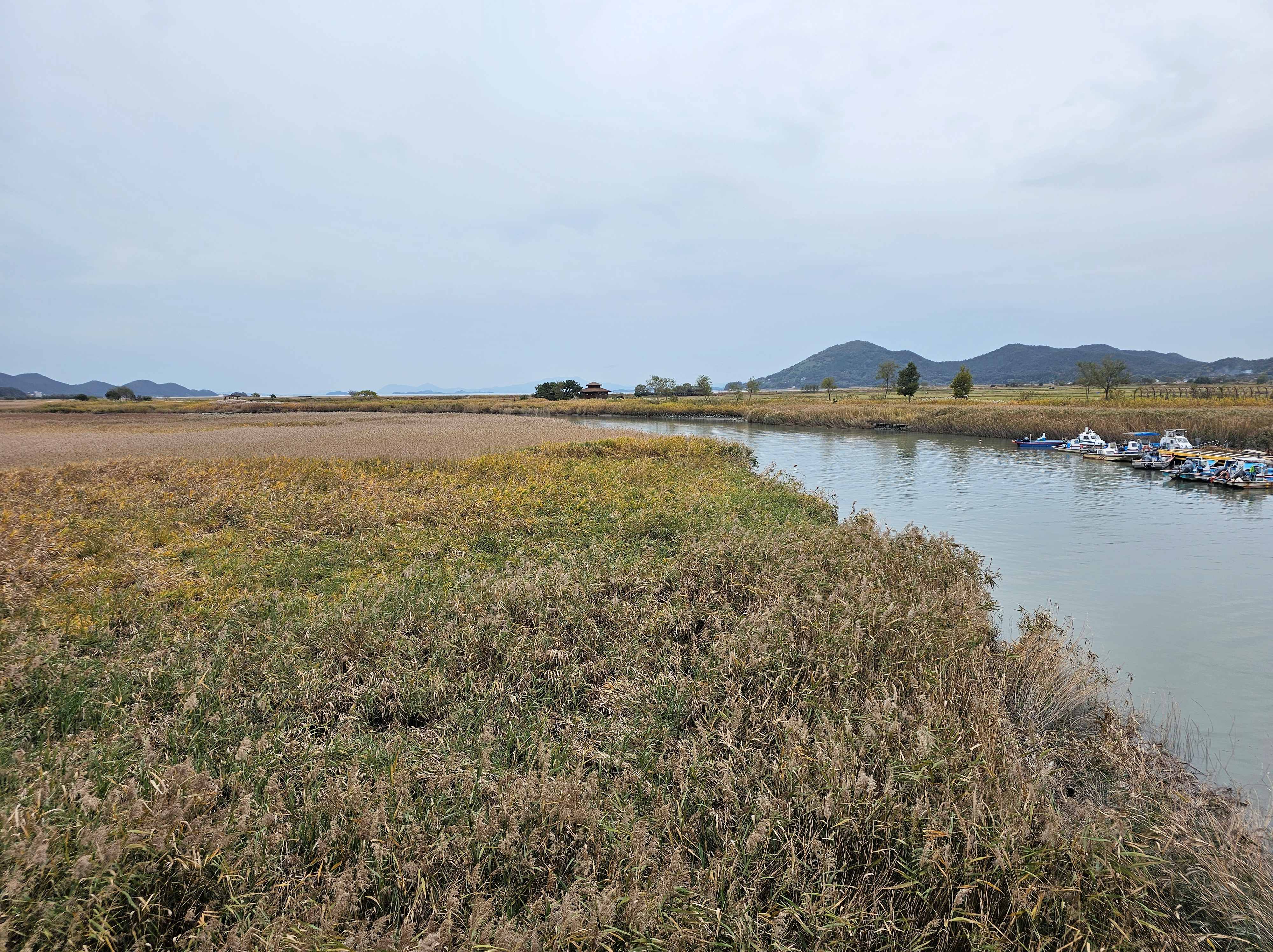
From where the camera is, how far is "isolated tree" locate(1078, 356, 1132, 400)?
6675 centimetres

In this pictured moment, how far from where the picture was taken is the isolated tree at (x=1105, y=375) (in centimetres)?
6675

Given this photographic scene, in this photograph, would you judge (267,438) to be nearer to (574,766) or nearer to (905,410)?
(574,766)

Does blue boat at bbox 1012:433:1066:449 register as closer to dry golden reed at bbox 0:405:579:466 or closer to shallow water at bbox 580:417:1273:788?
shallow water at bbox 580:417:1273:788

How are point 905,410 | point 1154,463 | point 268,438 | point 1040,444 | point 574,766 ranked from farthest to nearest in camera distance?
point 905,410 → point 1040,444 → point 1154,463 → point 268,438 → point 574,766

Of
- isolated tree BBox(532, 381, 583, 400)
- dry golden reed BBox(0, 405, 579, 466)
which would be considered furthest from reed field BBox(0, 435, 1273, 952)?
isolated tree BBox(532, 381, 583, 400)

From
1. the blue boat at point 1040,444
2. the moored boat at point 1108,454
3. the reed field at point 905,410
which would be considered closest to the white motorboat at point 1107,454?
the moored boat at point 1108,454

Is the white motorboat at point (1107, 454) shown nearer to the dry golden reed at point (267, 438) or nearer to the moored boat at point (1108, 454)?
the moored boat at point (1108, 454)

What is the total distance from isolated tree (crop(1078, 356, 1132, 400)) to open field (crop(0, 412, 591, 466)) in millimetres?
61826

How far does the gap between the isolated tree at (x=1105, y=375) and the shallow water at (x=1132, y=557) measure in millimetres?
47275

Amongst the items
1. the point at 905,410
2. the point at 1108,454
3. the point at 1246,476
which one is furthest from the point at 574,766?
the point at 905,410

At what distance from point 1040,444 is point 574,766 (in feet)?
137

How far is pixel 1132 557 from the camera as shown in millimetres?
14086

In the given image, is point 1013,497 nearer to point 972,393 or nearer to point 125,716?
point 125,716

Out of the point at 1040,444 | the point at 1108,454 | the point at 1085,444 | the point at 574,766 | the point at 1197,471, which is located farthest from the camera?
the point at 1040,444
